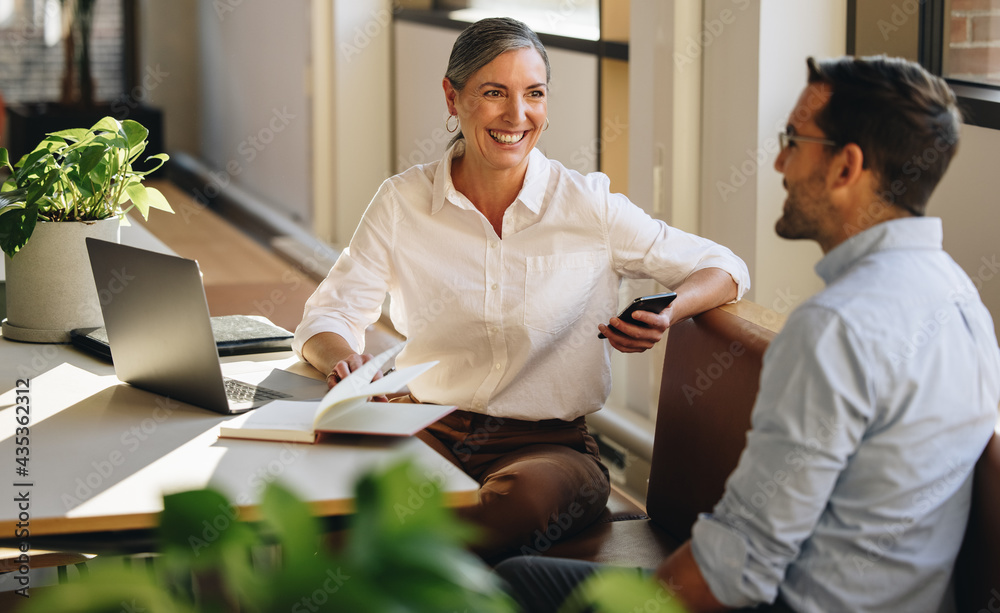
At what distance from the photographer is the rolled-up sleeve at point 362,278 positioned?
2.17 m

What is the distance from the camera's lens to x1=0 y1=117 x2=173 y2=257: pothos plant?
2.10 meters

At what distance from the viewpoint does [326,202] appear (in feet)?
20.5

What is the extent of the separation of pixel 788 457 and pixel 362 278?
46.7 inches

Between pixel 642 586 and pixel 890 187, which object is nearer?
pixel 642 586

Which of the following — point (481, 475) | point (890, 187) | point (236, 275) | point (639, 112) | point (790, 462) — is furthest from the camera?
point (236, 275)

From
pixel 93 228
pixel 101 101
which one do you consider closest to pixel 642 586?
pixel 93 228

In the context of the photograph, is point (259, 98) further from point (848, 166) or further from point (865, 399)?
point (865, 399)

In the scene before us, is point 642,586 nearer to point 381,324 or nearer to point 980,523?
point 980,523

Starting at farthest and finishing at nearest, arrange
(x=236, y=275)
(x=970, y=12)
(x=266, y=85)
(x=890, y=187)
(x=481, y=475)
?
(x=266, y=85) → (x=236, y=275) → (x=970, y=12) → (x=481, y=475) → (x=890, y=187)

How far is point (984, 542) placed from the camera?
133 centimetres

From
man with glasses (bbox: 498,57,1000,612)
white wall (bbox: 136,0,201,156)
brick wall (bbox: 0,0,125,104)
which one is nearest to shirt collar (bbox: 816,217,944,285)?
man with glasses (bbox: 498,57,1000,612)

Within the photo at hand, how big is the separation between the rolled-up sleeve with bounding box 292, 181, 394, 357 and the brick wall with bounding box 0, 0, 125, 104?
836 centimetres

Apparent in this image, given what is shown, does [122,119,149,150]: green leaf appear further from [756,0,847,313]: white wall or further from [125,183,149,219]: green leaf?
[756,0,847,313]: white wall

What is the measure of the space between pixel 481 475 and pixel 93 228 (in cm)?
96
